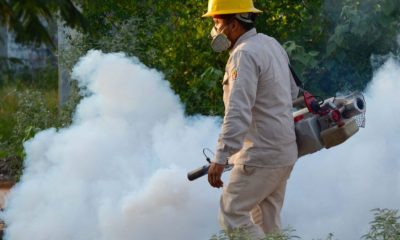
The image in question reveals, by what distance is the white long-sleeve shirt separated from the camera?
6.20 metres

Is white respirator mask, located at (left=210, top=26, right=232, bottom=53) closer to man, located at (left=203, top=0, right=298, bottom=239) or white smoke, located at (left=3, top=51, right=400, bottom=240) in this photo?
man, located at (left=203, top=0, right=298, bottom=239)

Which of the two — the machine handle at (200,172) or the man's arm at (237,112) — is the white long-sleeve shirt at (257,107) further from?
→ the machine handle at (200,172)

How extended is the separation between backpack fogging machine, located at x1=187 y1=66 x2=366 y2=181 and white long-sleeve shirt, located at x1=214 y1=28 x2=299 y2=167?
3.3 inches

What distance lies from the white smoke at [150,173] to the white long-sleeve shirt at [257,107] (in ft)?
3.63

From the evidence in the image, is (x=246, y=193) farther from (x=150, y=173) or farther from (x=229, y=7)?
(x=150, y=173)

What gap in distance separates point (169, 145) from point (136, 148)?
25cm

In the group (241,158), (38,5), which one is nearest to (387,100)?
(241,158)

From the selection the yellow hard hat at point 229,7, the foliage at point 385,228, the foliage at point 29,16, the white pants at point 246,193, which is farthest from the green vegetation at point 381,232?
the yellow hard hat at point 229,7

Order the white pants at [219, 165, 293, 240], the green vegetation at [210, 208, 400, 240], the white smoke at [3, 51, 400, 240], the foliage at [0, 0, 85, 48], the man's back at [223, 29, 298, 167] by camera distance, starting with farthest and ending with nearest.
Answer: the white smoke at [3, 51, 400, 240] < the white pants at [219, 165, 293, 240] < the man's back at [223, 29, 298, 167] < the green vegetation at [210, 208, 400, 240] < the foliage at [0, 0, 85, 48]

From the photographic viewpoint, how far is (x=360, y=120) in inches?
267

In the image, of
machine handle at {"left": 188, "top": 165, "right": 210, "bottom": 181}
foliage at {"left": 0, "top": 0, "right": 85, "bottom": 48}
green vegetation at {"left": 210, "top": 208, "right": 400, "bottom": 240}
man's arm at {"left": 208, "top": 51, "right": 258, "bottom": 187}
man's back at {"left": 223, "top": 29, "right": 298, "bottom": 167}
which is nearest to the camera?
foliage at {"left": 0, "top": 0, "right": 85, "bottom": 48}

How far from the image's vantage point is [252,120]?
254 inches

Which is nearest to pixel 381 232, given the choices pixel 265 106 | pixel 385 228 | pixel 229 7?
pixel 385 228

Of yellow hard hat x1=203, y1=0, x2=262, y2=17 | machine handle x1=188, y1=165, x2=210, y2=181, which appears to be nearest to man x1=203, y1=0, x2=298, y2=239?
yellow hard hat x1=203, y1=0, x2=262, y2=17
